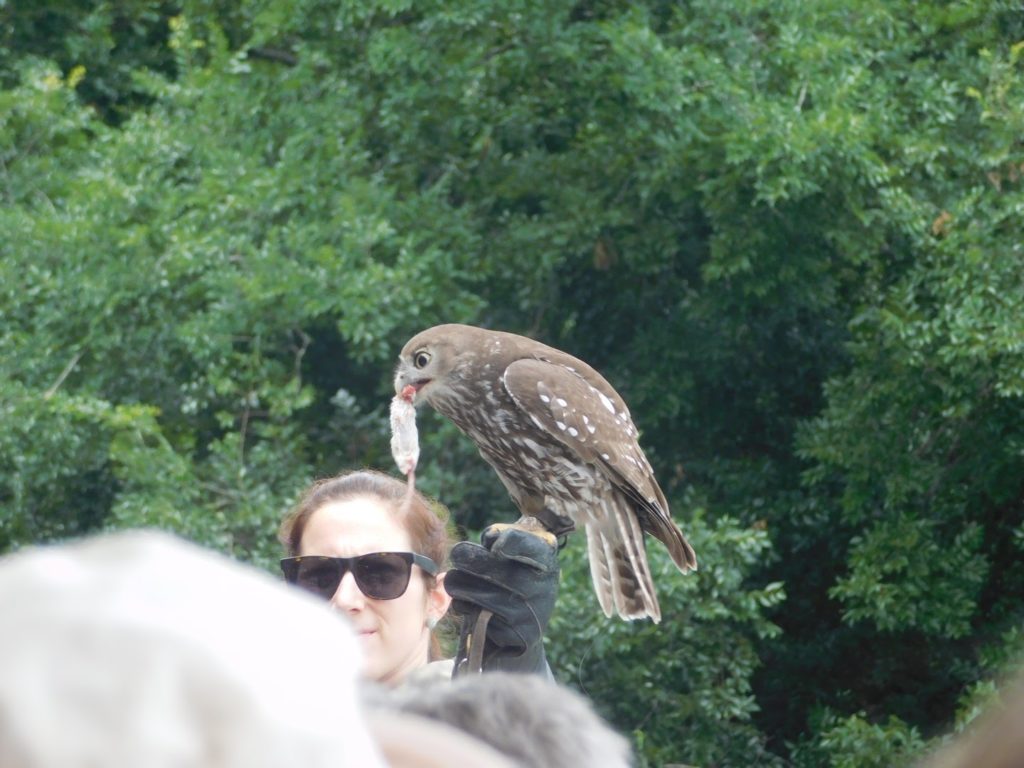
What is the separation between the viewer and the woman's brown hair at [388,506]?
284 centimetres

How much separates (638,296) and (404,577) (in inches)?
227

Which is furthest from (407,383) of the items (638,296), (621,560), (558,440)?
(638,296)

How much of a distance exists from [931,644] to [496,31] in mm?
3676

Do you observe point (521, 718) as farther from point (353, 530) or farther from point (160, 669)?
point (353, 530)

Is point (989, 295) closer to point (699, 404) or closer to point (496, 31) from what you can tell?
point (699, 404)

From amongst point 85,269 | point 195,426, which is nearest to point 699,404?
point 195,426

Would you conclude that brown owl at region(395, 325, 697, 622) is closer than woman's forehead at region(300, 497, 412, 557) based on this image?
No

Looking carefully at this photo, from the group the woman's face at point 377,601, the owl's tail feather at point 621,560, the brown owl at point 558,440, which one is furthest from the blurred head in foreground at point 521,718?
the owl's tail feather at point 621,560

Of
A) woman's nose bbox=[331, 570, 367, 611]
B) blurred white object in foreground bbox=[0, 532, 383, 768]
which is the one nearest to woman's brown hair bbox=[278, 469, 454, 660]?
woman's nose bbox=[331, 570, 367, 611]

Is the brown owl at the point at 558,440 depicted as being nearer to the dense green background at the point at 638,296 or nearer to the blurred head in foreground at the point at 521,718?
the blurred head in foreground at the point at 521,718

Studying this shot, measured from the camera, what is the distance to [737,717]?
7359 mm

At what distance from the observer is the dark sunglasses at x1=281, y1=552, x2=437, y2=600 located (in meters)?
2.69

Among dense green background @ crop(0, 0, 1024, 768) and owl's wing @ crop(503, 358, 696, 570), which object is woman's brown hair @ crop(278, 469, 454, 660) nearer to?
owl's wing @ crop(503, 358, 696, 570)

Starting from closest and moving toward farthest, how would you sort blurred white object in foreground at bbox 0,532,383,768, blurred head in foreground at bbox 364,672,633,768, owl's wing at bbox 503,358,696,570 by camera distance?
1. blurred white object in foreground at bbox 0,532,383,768
2. blurred head in foreground at bbox 364,672,633,768
3. owl's wing at bbox 503,358,696,570
